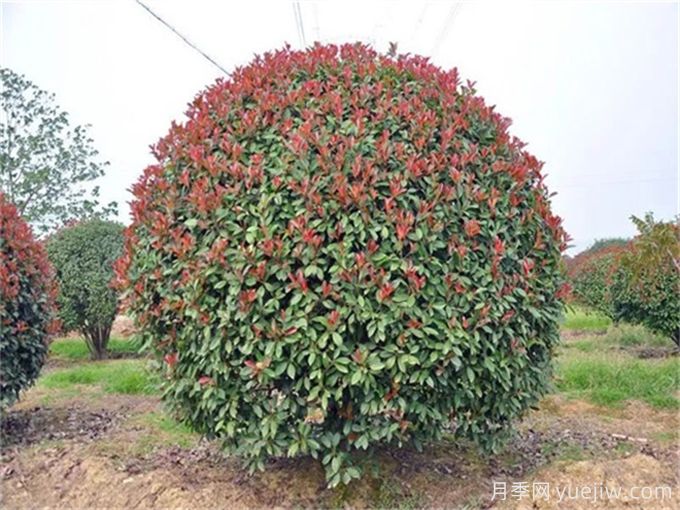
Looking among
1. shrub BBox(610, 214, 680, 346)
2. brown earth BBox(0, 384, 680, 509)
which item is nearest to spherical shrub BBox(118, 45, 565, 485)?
brown earth BBox(0, 384, 680, 509)

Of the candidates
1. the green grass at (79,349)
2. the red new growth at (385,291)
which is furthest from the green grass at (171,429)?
the green grass at (79,349)

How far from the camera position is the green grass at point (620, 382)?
4.80m

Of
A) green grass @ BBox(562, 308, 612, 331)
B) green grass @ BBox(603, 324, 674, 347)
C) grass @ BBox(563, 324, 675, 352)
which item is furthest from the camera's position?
green grass @ BBox(562, 308, 612, 331)

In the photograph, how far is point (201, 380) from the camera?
2.77 meters

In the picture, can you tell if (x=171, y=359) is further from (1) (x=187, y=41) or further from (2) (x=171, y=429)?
(1) (x=187, y=41)

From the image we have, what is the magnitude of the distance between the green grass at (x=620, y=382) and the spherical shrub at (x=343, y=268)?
206 centimetres

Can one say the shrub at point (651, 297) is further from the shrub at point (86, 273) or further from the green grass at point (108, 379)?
the shrub at point (86, 273)

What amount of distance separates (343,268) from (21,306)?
7.52ft

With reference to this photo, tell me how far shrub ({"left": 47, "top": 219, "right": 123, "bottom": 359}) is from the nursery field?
2.71m

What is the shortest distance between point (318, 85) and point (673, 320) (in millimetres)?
6164

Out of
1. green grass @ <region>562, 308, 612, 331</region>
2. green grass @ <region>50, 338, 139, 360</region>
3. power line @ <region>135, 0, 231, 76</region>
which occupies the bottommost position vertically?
green grass @ <region>562, 308, 612, 331</region>

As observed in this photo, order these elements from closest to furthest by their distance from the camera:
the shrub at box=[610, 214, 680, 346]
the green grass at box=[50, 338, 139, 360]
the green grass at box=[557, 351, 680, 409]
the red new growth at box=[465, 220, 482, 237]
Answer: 1. the red new growth at box=[465, 220, 482, 237]
2. the green grass at box=[557, 351, 680, 409]
3. the shrub at box=[610, 214, 680, 346]
4. the green grass at box=[50, 338, 139, 360]

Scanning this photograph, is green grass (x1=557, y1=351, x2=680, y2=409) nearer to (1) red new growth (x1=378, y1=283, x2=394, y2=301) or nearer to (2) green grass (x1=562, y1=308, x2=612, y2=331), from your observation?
(1) red new growth (x1=378, y1=283, x2=394, y2=301)

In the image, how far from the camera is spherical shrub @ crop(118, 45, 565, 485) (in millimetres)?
2639
